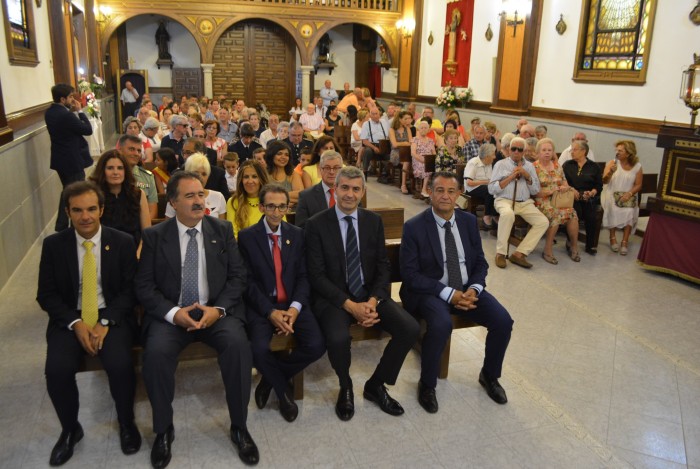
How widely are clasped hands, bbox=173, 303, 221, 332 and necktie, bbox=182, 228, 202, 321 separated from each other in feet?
0.25

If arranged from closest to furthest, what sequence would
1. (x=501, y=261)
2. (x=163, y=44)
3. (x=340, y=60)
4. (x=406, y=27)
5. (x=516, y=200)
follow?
(x=501, y=261), (x=516, y=200), (x=406, y=27), (x=163, y=44), (x=340, y=60)

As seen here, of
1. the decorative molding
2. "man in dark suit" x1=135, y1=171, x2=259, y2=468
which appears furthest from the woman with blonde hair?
the decorative molding

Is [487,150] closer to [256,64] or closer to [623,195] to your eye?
[623,195]

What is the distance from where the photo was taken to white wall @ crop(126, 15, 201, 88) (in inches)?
664

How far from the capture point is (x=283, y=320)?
2904 millimetres

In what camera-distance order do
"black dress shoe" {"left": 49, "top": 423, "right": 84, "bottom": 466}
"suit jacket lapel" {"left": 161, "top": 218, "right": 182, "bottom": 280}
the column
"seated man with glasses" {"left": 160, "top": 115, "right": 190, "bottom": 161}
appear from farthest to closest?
the column < "seated man with glasses" {"left": 160, "top": 115, "right": 190, "bottom": 161} < "suit jacket lapel" {"left": 161, "top": 218, "right": 182, "bottom": 280} < "black dress shoe" {"left": 49, "top": 423, "right": 84, "bottom": 466}

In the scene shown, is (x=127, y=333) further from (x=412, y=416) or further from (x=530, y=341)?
(x=530, y=341)

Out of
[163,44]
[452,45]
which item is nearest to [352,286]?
[452,45]

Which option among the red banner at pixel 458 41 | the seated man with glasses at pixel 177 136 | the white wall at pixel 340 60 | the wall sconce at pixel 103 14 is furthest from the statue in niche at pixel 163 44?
the seated man with glasses at pixel 177 136

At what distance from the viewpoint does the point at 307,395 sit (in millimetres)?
3162

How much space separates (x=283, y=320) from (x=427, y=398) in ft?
3.02

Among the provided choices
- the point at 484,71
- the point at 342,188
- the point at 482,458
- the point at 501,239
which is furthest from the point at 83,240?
the point at 484,71

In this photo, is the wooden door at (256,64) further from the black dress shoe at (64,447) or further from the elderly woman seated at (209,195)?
the black dress shoe at (64,447)

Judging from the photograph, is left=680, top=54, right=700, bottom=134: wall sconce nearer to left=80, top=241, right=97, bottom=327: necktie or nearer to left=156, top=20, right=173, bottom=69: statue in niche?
left=80, top=241, right=97, bottom=327: necktie
